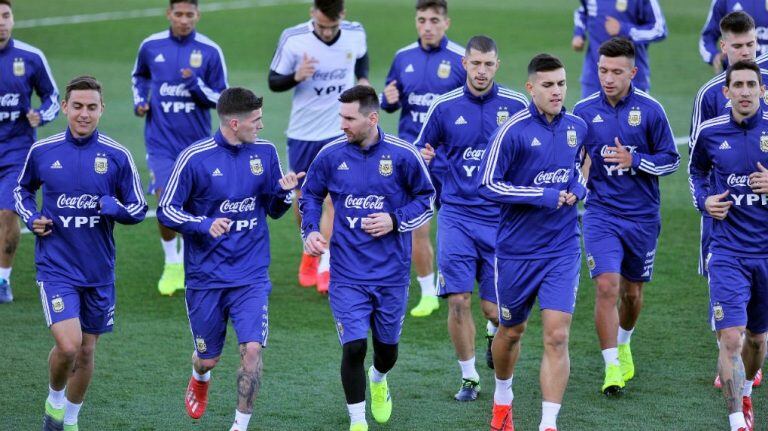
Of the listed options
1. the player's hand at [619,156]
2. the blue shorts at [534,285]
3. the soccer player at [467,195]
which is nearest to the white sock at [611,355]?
the soccer player at [467,195]

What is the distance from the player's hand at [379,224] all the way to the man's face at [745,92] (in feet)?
7.85

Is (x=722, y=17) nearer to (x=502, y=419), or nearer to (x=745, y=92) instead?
(x=745, y=92)

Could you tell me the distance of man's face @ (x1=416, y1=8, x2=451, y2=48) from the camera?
452 inches

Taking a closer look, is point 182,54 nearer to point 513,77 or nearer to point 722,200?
point 722,200

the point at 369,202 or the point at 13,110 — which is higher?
the point at 13,110

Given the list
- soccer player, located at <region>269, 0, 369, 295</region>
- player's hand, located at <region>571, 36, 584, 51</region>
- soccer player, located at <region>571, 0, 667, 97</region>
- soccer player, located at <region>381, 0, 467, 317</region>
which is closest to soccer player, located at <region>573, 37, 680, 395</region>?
soccer player, located at <region>381, 0, 467, 317</region>

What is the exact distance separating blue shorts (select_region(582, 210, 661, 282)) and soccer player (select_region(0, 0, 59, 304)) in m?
5.00

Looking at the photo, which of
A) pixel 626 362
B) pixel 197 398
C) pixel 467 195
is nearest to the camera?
pixel 197 398

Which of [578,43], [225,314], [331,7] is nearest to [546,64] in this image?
[225,314]

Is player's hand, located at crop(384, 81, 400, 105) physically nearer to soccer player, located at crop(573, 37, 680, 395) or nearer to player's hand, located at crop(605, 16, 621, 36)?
soccer player, located at crop(573, 37, 680, 395)

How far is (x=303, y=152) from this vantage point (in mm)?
12484

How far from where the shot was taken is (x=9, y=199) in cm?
1152

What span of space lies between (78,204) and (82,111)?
24.0 inches

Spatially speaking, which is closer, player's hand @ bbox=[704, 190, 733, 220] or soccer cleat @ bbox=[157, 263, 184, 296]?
player's hand @ bbox=[704, 190, 733, 220]
